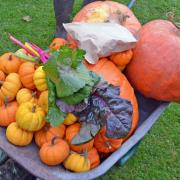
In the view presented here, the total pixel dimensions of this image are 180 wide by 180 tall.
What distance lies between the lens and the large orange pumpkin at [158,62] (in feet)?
6.67

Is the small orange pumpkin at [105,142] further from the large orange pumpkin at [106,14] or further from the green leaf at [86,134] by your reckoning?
the large orange pumpkin at [106,14]

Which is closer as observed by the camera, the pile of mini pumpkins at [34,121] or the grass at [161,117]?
the pile of mini pumpkins at [34,121]

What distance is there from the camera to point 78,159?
6.06 feet

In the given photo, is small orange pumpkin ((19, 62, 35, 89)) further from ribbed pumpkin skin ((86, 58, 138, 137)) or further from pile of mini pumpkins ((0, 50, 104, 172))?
ribbed pumpkin skin ((86, 58, 138, 137))

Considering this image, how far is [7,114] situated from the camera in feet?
6.32

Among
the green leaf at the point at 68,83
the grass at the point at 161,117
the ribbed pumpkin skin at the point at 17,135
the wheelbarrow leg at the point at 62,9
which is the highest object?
the green leaf at the point at 68,83

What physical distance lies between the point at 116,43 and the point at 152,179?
4.18 ft

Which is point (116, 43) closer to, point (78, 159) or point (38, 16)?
point (78, 159)

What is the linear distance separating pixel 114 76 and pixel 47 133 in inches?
18.2

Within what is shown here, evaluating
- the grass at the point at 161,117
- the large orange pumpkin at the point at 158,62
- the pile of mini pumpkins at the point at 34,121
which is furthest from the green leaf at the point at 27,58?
the grass at the point at 161,117

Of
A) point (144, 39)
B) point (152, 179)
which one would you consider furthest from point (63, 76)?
point (152, 179)

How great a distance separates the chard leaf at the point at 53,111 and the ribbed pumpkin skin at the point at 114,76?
1.06ft

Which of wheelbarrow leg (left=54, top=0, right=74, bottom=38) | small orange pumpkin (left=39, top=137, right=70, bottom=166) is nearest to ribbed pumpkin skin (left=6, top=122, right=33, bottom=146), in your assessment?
small orange pumpkin (left=39, top=137, right=70, bottom=166)

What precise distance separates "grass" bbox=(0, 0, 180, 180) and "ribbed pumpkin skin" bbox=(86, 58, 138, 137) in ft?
2.96
